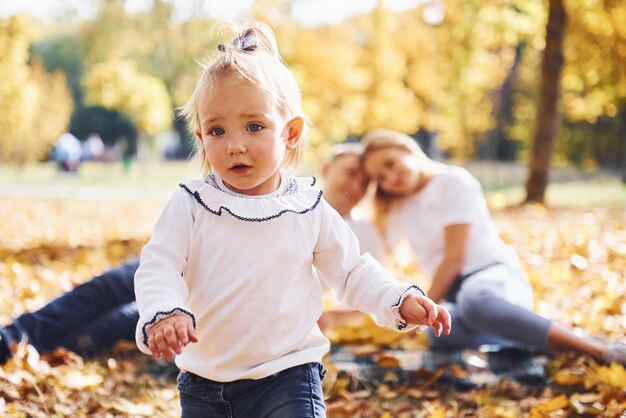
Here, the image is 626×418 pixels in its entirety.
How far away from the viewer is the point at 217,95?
1.87 meters

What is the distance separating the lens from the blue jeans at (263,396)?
1.84 m

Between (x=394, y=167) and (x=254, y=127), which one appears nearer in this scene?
(x=254, y=127)

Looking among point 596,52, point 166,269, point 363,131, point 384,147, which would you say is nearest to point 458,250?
point 384,147

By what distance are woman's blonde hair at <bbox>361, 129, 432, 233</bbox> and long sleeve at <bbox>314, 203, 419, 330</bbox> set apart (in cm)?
191

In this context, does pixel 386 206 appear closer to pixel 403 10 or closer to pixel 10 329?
pixel 10 329

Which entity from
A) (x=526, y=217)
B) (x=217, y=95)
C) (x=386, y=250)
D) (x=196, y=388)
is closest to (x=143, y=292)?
(x=196, y=388)

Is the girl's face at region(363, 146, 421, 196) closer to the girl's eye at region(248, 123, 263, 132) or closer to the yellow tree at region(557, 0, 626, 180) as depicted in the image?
the girl's eye at region(248, 123, 263, 132)

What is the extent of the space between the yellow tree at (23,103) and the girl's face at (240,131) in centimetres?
807

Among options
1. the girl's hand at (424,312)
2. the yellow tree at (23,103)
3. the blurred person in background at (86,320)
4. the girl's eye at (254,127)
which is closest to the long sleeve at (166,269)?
the girl's eye at (254,127)

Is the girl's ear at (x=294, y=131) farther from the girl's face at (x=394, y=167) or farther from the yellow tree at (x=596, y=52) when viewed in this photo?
the yellow tree at (x=596, y=52)

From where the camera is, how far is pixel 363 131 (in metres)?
18.6

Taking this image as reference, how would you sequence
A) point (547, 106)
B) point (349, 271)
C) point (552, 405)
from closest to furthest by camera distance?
point (349, 271) → point (552, 405) → point (547, 106)

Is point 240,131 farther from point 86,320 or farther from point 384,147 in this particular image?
point 384,147

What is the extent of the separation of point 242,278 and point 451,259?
2042 mm
